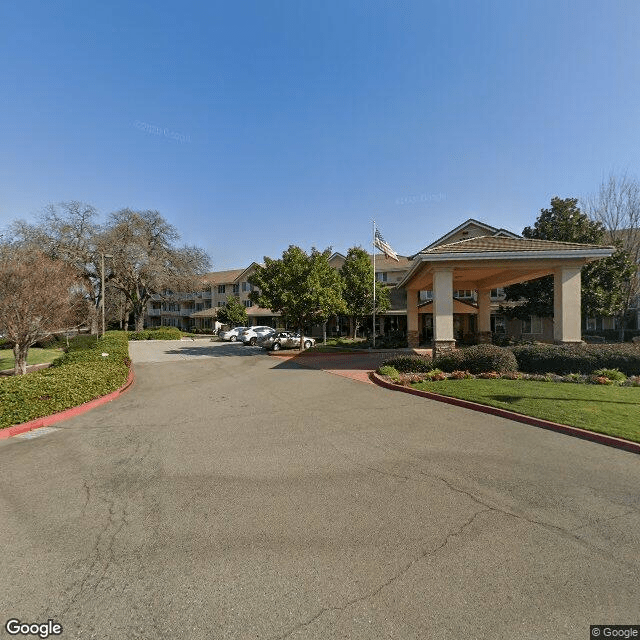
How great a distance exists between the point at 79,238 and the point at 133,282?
7.96 metres

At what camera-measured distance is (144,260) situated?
1863 inches

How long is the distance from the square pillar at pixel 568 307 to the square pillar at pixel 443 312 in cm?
449

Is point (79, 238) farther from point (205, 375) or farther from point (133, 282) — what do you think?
point (205, 375)

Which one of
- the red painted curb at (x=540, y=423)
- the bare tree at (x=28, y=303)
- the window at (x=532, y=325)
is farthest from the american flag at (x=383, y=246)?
the bare tree at (x=28, y=303)

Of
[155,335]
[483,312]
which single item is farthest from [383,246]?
[155,335]

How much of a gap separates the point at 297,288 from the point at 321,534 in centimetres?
1981

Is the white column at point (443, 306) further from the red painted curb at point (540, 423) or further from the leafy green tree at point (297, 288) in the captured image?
the leafy green tree at point (297, 288)

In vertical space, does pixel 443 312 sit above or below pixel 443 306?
below

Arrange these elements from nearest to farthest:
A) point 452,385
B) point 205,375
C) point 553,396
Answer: point 553,396, point 452,385, point 205,375

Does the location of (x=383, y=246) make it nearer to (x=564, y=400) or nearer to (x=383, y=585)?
(x=564, y=400)

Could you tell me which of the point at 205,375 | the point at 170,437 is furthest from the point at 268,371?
the point at 170,437

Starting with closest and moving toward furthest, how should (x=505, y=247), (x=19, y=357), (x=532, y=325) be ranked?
(x=19, y=357) < (x=505, y=247) < (x=532, y=325)

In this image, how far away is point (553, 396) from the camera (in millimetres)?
9289

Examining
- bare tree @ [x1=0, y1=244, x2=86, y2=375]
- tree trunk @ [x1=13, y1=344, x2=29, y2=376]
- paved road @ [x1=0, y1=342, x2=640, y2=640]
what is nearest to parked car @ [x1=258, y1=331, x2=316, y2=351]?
bare tree @ [x1=0, y1=244, x2=86, y2=375]
